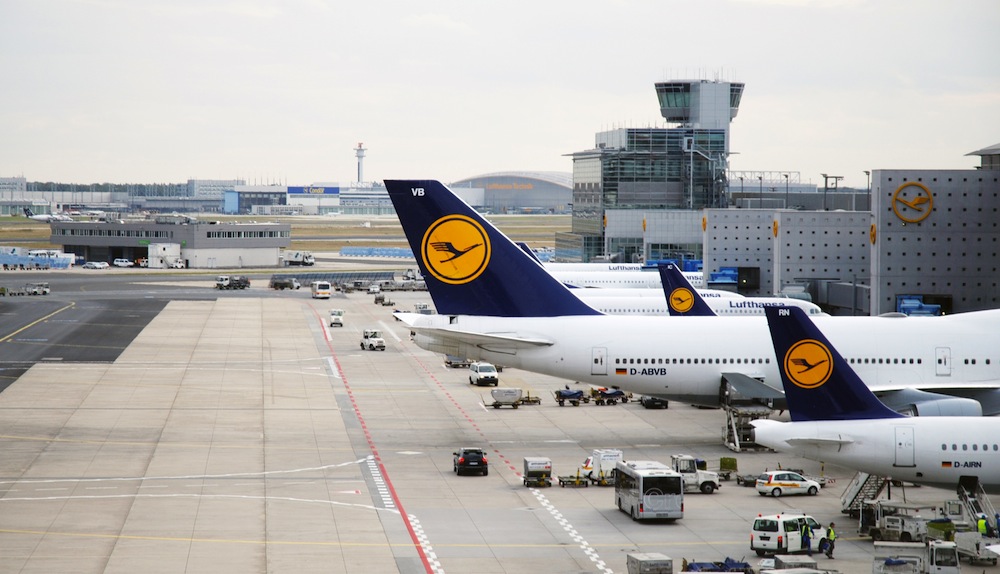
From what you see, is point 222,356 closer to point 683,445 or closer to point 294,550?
point 683,445

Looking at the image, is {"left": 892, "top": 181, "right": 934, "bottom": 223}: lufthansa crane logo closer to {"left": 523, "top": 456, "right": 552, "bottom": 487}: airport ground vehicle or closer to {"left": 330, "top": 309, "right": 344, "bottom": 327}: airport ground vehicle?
{"left": 523, "top": 456, "right": 552, "bottom": 487}: airport ground vehicle

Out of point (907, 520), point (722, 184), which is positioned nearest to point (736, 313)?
point (907, 520)

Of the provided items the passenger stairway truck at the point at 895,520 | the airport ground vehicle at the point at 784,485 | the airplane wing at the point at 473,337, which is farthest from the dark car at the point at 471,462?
the passenger stairway truck at the point at 895,520

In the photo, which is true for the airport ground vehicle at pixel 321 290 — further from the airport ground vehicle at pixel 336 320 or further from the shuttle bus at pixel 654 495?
the shuttle bus at pixel 654 495

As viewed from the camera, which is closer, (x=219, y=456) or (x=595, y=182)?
(x=219, y=456)

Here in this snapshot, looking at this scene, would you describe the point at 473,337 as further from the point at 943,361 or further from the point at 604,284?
the point at 604,284

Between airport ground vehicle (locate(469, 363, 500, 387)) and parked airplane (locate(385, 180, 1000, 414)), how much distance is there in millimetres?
21741

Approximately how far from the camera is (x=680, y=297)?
73.9 m

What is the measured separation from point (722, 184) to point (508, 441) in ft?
377

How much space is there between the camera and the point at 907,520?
37.0 m

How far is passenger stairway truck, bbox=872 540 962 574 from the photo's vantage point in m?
32.0

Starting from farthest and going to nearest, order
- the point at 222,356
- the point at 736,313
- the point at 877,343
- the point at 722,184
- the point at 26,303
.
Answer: the point at 722,184 < the point at 26,303 < the point at 222,356 < the point at 736,313 < the point at 877,343

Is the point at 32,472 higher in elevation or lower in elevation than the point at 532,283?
lower

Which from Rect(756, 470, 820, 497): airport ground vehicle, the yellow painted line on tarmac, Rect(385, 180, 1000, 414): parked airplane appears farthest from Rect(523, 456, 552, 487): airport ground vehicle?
the yellow painted line on tarmac
